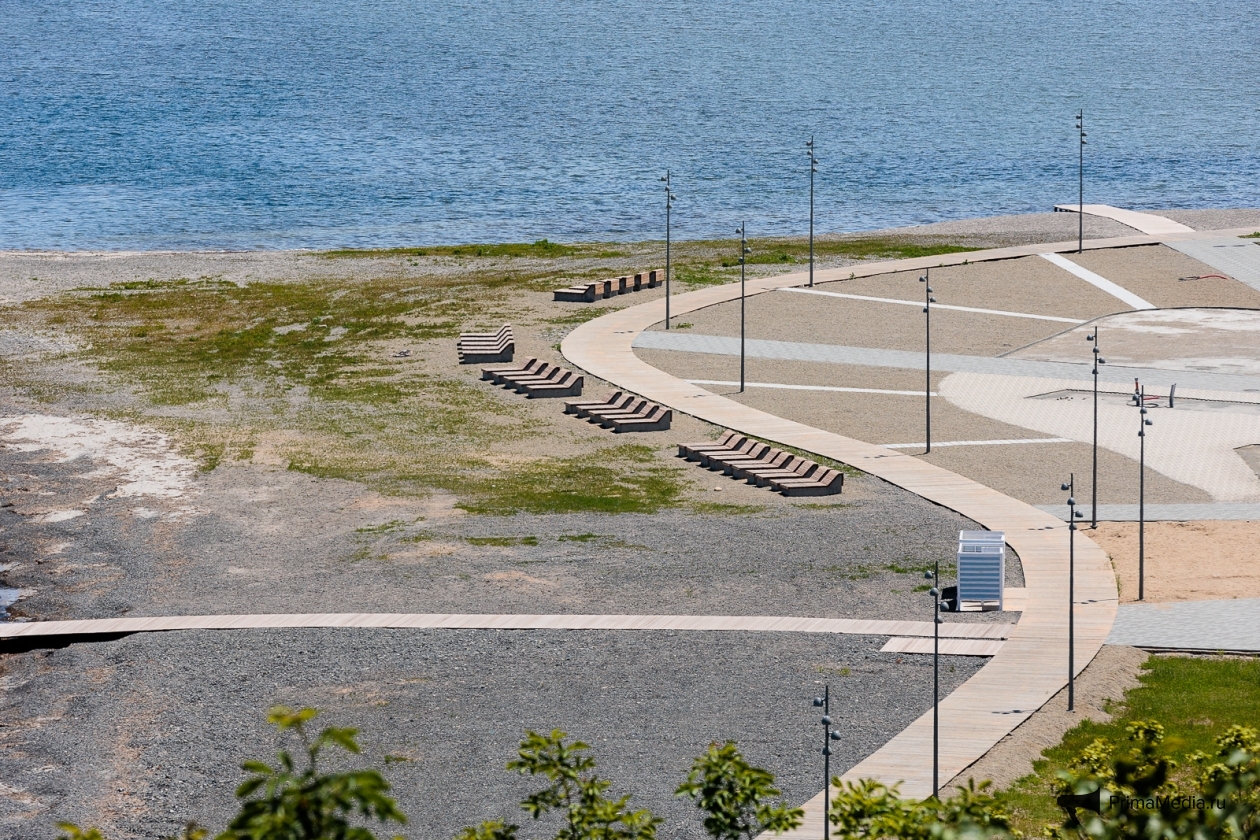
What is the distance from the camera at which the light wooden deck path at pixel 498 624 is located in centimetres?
3188

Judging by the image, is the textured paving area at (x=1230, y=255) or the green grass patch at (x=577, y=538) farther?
the textured paving area at (x=1230, y=255)

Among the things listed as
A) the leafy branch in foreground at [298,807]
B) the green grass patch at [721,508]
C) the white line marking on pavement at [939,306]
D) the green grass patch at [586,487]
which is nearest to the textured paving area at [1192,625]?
the green grass patch at [721,508]

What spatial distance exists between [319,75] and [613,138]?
3889 centimetres

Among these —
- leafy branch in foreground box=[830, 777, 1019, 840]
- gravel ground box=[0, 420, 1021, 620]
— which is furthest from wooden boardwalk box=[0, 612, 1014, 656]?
leafy branch in foreground box=[830, 777, 1019, 840]

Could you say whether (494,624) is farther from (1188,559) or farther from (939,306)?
(939,306)

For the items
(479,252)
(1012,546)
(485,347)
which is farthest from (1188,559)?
(479,252)

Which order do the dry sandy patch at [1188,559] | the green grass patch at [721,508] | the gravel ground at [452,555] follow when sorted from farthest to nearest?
the green grass patch at [721,508], the gravel ground at [452,555], the dry sandy patch at [1188,559]

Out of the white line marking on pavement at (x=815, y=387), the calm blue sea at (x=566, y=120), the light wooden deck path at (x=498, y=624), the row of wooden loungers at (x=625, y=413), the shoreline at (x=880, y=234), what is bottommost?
the light wooden deck path at (x=498, y=624)

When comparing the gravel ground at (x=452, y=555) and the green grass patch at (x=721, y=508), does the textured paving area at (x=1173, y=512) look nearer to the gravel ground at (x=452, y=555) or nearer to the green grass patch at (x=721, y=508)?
the gravel ground at (x=452, y=555)

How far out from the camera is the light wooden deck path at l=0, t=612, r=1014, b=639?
31.9m

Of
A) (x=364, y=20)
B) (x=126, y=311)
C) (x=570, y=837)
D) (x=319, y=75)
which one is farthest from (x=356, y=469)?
(x=364, y=20)

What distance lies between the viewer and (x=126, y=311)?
67.2 metres

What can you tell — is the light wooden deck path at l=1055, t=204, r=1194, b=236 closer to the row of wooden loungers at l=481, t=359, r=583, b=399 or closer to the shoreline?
the shoreline

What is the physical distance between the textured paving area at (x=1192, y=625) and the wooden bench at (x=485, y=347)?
27.8m
